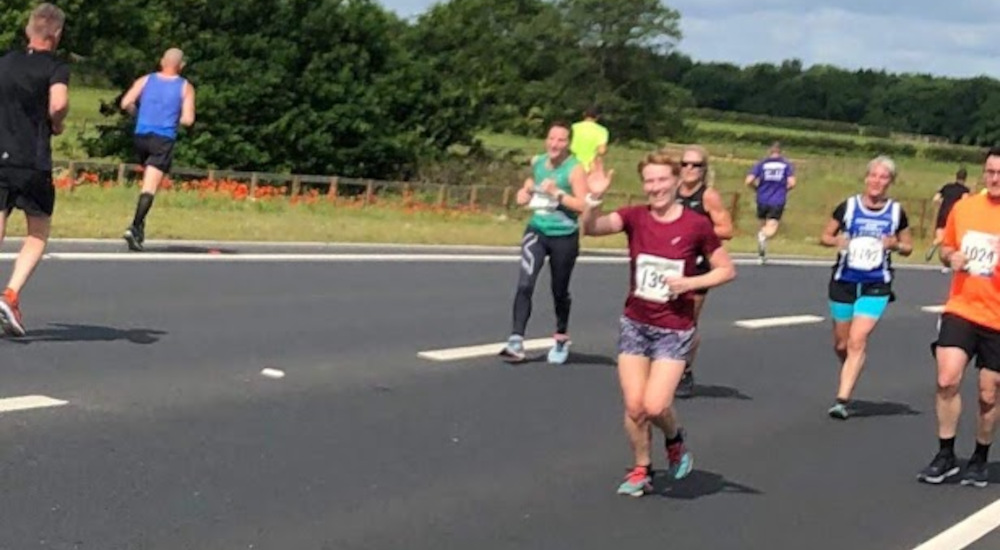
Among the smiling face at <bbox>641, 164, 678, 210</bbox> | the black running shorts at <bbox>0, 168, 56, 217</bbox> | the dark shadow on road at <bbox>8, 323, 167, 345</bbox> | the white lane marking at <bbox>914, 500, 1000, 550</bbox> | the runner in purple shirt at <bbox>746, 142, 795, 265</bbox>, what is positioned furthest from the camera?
the runner in purple shirt at <bbox>746, 142, 795, 265</bbox>

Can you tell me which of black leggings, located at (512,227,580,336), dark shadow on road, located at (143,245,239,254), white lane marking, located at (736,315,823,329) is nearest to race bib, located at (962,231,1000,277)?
black leggings, located at (512,227,580,336)

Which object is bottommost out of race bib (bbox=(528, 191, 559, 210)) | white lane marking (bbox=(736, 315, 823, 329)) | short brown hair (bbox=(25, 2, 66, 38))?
white lane marking (bbox=(736, 315, 823, 329))

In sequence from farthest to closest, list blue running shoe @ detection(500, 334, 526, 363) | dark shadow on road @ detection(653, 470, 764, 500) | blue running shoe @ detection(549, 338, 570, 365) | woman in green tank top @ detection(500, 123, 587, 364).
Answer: blue running shoe @ detection(549, 338, 570, 365) → blue running shoe @ detection(500, 334, 526, 363) → woman in green tank top @ detection(500, 123, 587, 364) → dark shadow on road @ detection(653, 470, 764, 500)

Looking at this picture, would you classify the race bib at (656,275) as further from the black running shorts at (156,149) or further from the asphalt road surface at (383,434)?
the black running shorts at (156,149)

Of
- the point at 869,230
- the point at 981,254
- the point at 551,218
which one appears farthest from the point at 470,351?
the point at 981,254

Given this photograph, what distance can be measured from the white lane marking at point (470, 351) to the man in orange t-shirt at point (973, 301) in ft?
13.2

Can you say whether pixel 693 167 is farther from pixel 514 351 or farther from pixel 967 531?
pixel 967 531

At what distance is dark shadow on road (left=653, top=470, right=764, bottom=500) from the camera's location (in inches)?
352

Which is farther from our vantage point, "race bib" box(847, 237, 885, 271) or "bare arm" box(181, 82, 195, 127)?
"bare arm" box(181, 82, 195, 127)

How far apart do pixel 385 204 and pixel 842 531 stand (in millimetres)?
26505

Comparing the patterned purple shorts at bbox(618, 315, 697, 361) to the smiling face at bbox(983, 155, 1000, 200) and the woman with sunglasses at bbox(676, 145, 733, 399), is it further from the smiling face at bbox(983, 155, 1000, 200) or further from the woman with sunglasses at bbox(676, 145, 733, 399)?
the smiling face at bbox(983, 155, 1000, 200)

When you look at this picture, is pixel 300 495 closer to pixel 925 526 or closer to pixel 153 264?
pixel 925 526

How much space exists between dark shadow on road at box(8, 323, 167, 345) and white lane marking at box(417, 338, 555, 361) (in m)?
2.02

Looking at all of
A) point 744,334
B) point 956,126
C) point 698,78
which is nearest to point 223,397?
point 744,334
